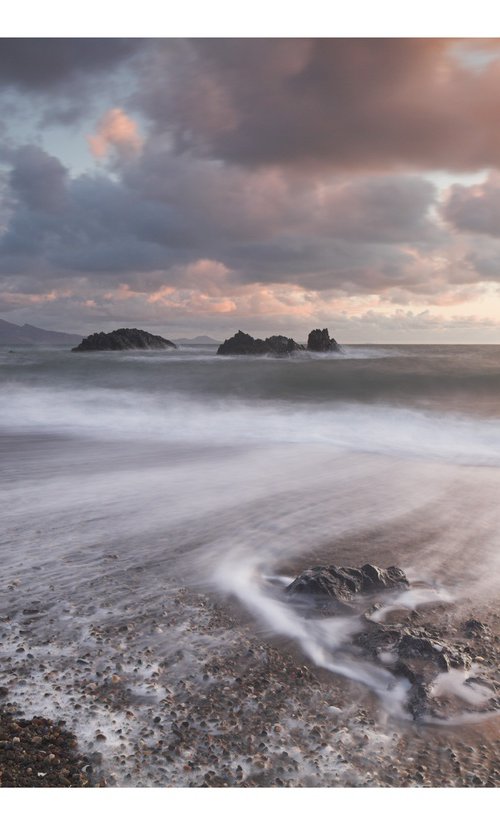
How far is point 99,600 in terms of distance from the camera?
2436 millimetres

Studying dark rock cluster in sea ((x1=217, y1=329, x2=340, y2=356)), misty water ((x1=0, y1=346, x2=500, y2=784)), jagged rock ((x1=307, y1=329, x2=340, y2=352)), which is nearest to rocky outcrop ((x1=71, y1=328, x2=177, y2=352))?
dark rock cluster in sea ((x1=217, y1=329, x2=340, y2=356))

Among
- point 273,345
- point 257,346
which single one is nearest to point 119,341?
point 257,346

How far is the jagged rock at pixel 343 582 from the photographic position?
2.50 metres

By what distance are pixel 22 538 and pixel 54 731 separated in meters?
1.80

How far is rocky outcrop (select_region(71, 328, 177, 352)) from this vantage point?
31.9m

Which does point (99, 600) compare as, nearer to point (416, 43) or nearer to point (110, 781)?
point (110, 781)

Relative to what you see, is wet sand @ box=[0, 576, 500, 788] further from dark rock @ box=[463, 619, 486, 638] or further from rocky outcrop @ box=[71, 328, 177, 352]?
rocky outcrop @ box=[71, 328, 177, 352]

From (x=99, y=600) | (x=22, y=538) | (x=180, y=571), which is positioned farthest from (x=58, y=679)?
(x=22, y=538)

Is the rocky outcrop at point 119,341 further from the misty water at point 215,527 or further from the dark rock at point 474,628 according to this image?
the dark rock at point 474,628

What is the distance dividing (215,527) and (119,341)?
29.6 metres

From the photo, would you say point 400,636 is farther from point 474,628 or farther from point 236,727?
point 236,727

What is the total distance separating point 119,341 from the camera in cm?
3183

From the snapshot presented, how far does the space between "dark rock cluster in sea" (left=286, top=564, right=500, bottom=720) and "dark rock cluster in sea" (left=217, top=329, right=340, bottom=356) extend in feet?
82.8
